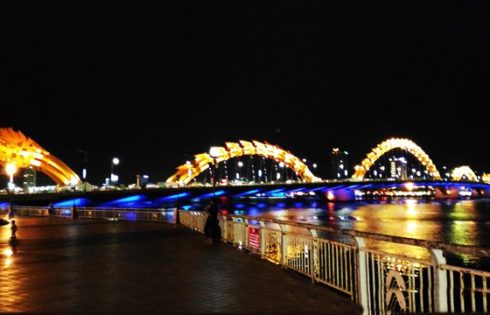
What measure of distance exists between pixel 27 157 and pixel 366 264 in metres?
103

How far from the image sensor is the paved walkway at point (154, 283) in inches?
364

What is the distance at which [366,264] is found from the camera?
30.9 feet

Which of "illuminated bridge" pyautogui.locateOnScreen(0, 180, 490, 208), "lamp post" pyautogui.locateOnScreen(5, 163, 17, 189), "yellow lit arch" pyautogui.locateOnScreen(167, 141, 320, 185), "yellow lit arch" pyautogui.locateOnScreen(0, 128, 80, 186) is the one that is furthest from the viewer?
"yellow lit arch" pyautogui.locateOnScreen(167, 141, 320, 185)

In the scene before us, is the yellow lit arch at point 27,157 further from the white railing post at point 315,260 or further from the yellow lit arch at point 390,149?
the white railing post at point 315,260

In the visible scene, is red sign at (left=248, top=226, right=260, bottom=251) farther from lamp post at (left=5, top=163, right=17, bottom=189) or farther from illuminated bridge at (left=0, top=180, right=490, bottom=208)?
lamp post at (left=5, top=163, right=17, bottom=189)

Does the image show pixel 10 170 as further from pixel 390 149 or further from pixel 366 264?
pixel 390 149

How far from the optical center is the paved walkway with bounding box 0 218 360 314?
30.4 ft

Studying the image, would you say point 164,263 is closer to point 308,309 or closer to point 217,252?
point 217,252

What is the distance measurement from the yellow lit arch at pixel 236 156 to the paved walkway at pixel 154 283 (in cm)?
10091

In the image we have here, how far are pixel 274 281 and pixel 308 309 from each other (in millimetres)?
2909

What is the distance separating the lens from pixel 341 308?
29.8 ft

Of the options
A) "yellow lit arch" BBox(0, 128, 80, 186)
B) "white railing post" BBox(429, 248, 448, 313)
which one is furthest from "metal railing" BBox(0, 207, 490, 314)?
"yellow lit arch" BBox(0, 128, 80, 186)

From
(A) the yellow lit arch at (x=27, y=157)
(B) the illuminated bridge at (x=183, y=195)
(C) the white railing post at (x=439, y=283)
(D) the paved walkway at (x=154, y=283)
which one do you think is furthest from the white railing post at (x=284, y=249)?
(A) the yellow lit arch at (x=27, y=157)

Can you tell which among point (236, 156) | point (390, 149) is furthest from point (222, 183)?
point (390, 149)
